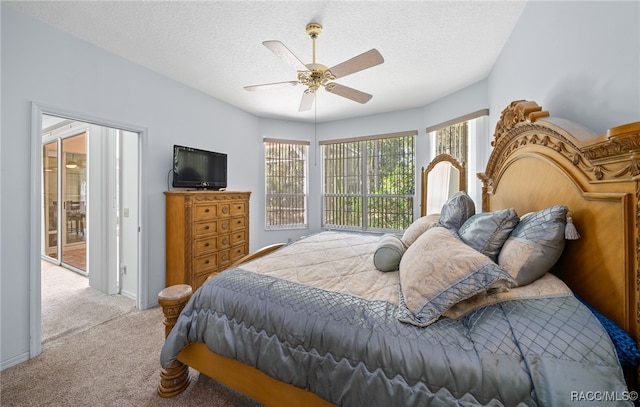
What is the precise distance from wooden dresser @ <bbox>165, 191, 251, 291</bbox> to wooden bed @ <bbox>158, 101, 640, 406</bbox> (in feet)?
4.31

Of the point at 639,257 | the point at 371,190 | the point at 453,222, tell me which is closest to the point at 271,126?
the point at 371,190

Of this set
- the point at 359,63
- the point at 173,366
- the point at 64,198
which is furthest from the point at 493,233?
the point at 64,198

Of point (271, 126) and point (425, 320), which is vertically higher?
point (271, 126)

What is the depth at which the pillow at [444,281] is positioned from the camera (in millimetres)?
983

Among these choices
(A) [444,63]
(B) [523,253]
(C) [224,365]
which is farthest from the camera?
(A) [444,63]

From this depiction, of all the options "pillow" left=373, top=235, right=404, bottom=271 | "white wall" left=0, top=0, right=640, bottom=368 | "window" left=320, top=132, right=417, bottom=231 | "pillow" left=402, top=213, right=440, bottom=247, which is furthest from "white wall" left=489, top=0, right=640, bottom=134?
"window" left=320, top=132, right=417, bottom=231

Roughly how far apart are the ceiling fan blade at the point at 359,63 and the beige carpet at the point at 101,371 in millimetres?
2438

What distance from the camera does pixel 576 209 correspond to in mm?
1118

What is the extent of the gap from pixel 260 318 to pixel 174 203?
2290 mm

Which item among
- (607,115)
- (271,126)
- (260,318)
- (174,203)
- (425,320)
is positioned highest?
(271,126)

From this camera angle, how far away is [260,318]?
4.21 feet

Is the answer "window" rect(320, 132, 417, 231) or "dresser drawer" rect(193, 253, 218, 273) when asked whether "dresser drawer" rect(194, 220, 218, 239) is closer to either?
"dresser drawer" rect(193, 253, 218, 273)

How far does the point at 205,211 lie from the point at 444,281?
2849 millimetres

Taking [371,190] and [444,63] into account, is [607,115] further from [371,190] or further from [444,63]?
[371,190]
